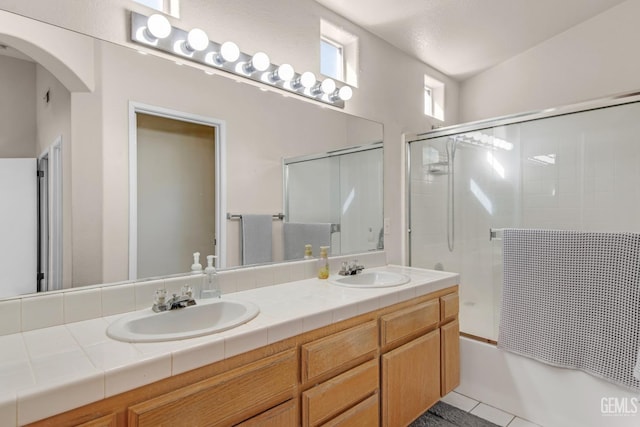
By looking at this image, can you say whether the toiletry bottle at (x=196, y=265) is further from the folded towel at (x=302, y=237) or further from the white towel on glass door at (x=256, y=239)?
the folded towel at (x=302, y=237)

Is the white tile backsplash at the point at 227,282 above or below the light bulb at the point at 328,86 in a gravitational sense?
below

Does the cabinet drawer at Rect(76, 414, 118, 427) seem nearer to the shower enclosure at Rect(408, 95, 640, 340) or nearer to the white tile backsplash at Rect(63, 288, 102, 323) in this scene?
the white tile backsplash at Rect(63, 288, 102, 323)

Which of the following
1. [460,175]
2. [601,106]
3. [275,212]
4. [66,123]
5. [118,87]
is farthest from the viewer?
[460,175]

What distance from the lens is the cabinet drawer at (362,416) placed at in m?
1.32

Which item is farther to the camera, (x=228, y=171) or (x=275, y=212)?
(x=275, y=212)

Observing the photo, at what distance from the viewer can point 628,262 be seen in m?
1.62

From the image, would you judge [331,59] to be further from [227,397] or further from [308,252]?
[227,397]

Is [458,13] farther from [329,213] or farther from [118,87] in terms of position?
[118,87]

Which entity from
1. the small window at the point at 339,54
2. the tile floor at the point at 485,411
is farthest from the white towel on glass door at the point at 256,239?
the tile floor at the point at 485,411

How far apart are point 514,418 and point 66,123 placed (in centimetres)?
268

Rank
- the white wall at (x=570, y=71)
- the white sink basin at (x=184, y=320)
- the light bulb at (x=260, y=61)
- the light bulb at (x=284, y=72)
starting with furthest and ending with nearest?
the white wall at (x=570, y=71), the light bulb at (x=284, y=72), the light bulb at (x=260, y=61), the white sink basin at (x=184, y=320)

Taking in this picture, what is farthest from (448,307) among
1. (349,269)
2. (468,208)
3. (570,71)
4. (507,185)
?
(570,71)

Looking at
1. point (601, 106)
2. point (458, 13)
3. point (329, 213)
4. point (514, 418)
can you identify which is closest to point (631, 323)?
point (514, 418)

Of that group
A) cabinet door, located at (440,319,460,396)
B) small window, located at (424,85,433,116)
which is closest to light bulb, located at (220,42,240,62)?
cabinet door, located at (440,319,460,396)
